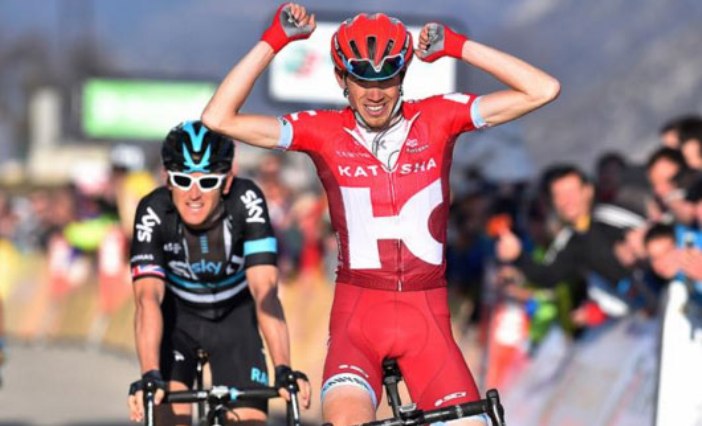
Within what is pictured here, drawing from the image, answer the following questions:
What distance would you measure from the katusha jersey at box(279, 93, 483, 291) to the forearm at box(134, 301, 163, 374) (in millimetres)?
1060

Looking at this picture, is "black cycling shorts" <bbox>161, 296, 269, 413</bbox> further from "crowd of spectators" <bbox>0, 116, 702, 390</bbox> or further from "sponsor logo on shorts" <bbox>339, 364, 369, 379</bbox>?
"crowd of spectators" <bbox>0, 116, 702, 390</bbox>

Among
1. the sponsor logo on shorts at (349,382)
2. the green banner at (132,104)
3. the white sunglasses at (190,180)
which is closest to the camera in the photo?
the sponsor logo on shorts at (349,382)

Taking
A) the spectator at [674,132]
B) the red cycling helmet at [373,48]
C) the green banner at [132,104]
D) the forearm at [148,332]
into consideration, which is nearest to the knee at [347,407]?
the forearm at [148,332]

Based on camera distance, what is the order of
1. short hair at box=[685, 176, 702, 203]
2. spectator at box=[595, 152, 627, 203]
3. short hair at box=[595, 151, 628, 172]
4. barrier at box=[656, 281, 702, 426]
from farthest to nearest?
short hair at box=[595, 151, 628, 172], spectator at box=[595, 152, 627, 203], short hair at box=[685, 176, 702, 203], barrier at box=[656, 281, 702, 426]

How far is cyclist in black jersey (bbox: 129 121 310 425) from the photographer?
26.6 feet

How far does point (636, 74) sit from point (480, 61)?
13.6m

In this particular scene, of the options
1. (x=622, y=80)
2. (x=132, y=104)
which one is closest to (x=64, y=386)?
(x=622, y=80)

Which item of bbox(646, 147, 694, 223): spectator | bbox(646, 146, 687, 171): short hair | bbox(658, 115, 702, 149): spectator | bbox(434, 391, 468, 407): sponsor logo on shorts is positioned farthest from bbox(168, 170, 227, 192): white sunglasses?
bbox(658, 115, 702, 149): spectator

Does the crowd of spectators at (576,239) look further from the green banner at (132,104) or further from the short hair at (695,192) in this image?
the green banner at (132,104)

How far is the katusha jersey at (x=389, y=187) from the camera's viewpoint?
725 centimetres

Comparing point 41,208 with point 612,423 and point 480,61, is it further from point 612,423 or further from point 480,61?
point 480,61

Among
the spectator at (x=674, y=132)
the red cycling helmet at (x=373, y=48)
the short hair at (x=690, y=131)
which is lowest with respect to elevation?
the red cycling helmet at (x=373, y=48)

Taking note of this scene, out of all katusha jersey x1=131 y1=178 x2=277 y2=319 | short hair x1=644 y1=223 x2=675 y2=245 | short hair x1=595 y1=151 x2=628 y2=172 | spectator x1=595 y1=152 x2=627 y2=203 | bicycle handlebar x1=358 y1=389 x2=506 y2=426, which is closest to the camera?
bicycle handlebar x1=358 y1=389 x2=506 y2=426

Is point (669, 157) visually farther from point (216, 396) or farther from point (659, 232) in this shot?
point (216, 396)
